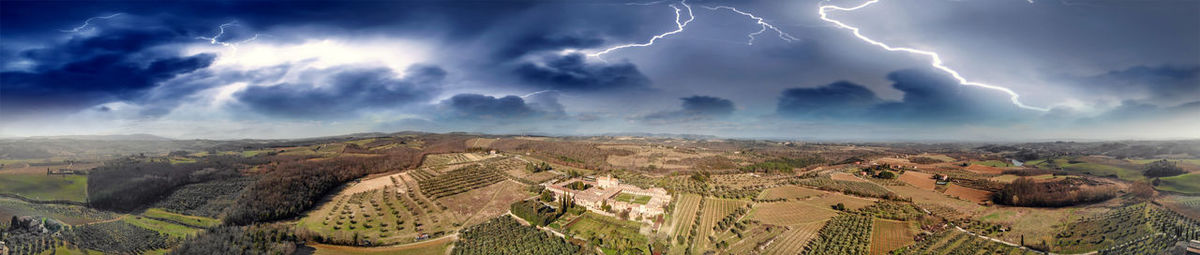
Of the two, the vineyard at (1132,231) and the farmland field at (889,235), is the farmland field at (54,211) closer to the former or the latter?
the farmland field at (889,235)

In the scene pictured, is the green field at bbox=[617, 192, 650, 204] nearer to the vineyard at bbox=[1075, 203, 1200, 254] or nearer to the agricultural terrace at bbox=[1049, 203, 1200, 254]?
the agricultural terrace at bbox=[1049, 203, 1200, 254]

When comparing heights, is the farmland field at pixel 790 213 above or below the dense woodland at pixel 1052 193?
below

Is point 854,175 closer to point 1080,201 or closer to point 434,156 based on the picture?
point 1080,201

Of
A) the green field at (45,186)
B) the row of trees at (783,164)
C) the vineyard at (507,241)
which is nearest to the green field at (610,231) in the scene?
the vineyard at (507,241)

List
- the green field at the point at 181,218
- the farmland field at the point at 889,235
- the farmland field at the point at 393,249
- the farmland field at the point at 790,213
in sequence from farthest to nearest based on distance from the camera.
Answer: the farmland field at the point at 790,213
the green field at the point at 181,218
the farmland field at the point at 393,249
the farmland field at the point at 889,235

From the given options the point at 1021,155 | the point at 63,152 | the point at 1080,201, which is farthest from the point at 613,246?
the point at 63,152

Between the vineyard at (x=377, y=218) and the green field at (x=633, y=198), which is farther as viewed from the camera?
the green field at (x=633, y=198)
